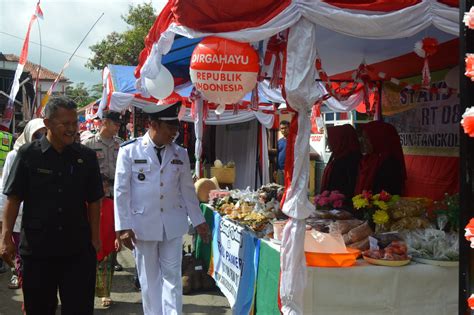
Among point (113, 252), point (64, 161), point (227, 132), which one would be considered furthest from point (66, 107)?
point (227, 132)

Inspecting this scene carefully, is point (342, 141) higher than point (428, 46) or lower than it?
lower

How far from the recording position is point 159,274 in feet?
12.1

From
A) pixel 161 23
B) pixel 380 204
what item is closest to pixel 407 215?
pixel 380 204

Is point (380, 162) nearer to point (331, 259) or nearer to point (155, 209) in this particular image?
point (331, 259)

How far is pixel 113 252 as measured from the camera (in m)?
4.61

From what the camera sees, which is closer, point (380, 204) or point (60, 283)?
point (60, 283)

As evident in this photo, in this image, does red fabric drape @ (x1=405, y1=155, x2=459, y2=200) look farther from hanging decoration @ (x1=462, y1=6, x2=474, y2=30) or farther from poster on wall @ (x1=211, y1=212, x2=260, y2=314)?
hanging decoration @ (x1=462, y1=6, x2=474, y2=30)

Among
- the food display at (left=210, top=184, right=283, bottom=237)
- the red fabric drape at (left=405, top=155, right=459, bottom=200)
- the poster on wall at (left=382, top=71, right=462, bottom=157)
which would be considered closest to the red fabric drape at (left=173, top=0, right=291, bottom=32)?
the food display at (left=210, top=184, right=283, bottom=237)

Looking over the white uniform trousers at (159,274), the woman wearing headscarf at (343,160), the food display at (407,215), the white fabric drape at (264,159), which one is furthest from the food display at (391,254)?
the white fabric drape at (264,159)

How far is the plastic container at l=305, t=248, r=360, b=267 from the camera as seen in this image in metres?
2.95

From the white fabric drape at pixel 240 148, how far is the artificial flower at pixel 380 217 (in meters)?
7.15

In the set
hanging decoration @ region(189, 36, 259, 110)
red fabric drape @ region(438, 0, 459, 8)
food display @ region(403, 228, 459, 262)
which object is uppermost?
red fabric drape @ region(438, 0, 459, 8)

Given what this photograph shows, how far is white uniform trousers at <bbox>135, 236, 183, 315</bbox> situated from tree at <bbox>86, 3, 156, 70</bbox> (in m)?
23.9

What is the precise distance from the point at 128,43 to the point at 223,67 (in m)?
25.4
